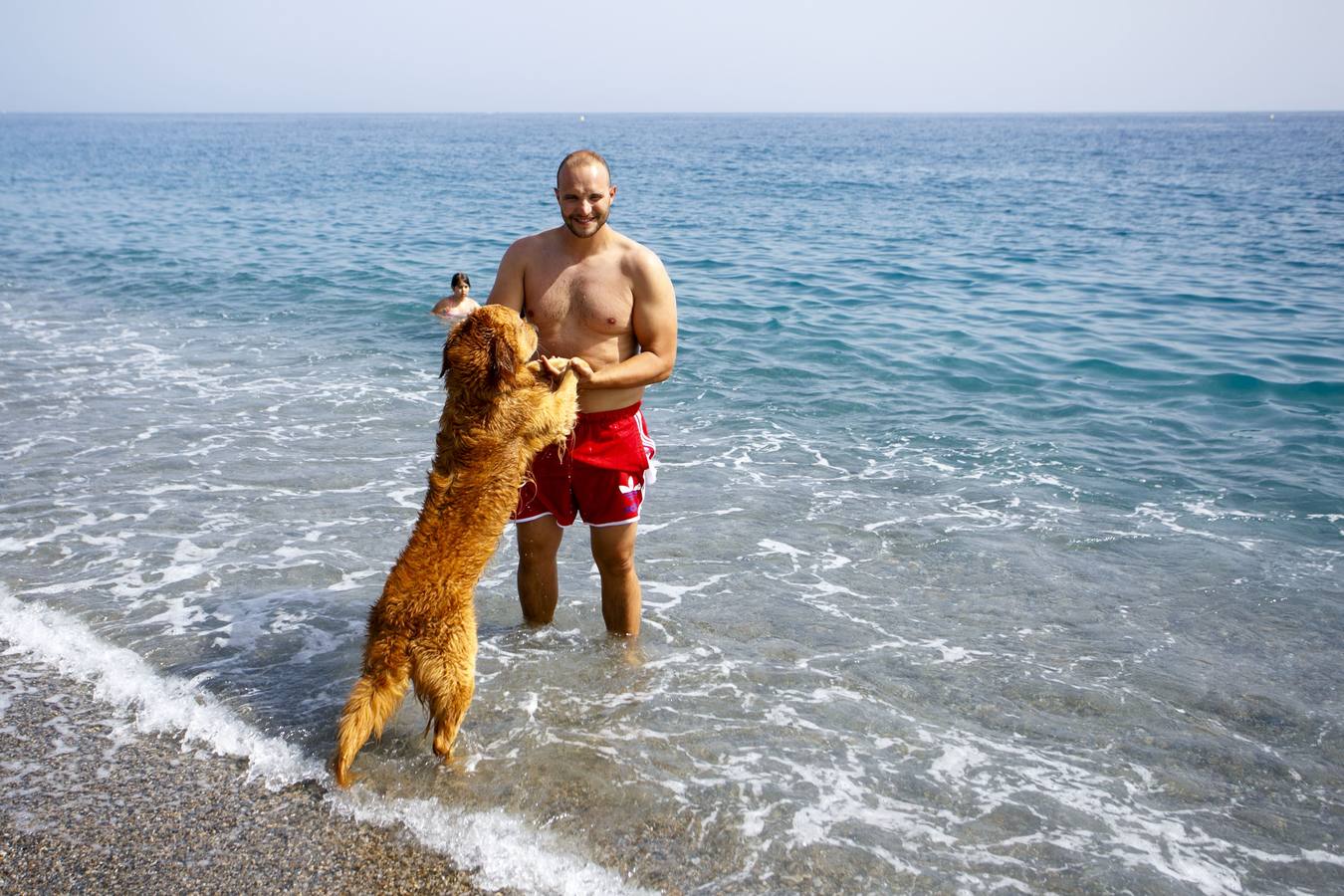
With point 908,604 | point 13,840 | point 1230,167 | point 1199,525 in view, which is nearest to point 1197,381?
point 1199,525

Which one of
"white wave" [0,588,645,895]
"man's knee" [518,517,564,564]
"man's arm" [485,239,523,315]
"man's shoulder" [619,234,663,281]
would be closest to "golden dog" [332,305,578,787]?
"white wave" [0,588,645,895]

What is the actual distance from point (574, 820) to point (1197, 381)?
10.2m

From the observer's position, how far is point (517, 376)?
421 centimetres

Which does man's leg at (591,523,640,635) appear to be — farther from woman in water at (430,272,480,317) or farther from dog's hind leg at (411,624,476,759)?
woman in water at (430,272,480,317)

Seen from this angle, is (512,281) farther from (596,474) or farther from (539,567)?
(539,567)

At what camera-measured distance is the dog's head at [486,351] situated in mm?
4152

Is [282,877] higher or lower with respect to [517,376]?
lower

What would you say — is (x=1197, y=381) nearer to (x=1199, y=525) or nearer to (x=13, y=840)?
(x=1199, y=525)

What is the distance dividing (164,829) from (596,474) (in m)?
2.33

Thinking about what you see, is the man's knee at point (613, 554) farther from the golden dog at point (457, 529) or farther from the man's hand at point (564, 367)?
the man's hand at point (564, 367)

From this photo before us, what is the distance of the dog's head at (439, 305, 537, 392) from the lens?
415cm

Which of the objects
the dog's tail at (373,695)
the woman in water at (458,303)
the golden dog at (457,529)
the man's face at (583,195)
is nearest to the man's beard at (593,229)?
the man's face at (583,195)

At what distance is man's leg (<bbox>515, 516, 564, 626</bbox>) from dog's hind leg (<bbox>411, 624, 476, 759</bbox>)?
97cm

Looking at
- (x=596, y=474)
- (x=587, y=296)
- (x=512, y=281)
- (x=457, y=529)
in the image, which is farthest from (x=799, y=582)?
(x=457, y=529)
